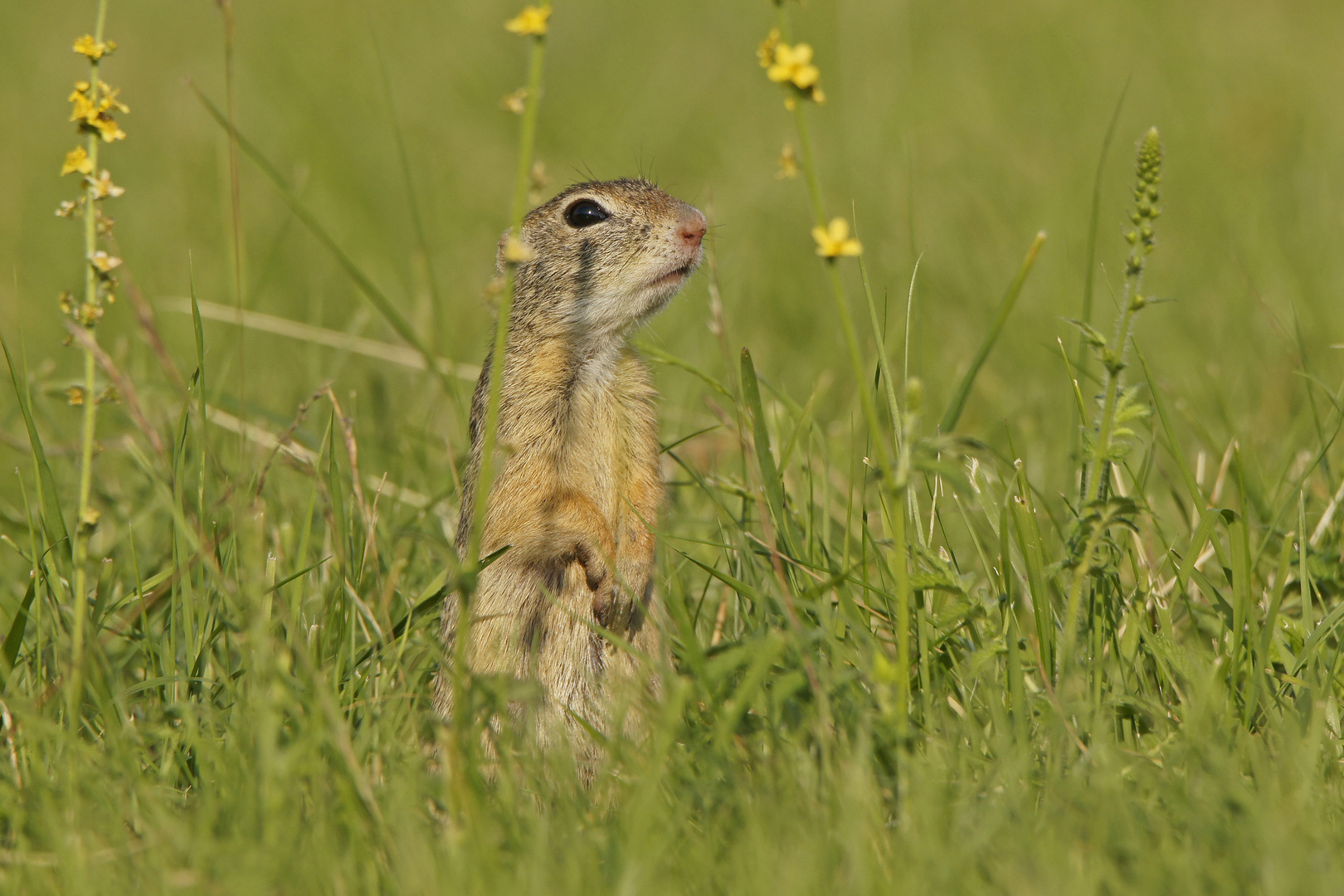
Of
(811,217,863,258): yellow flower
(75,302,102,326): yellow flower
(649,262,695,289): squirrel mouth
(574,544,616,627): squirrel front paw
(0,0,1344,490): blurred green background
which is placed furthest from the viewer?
(0,0,1344,490): blurred green background

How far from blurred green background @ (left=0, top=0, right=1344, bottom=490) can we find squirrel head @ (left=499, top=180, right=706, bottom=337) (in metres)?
0.58

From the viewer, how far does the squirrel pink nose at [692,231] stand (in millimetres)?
4266

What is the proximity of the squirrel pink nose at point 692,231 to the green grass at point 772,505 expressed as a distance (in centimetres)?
48

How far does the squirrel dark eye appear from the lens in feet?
14.9

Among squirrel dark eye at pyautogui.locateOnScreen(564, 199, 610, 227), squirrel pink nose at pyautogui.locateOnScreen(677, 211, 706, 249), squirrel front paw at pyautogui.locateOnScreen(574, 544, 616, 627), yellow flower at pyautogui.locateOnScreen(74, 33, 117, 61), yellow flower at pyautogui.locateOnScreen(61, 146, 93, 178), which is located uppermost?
yellow flower at pyautogui.locateOnScreen(74, 33, 117, 61)

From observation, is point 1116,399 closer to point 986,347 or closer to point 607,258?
point 986,347

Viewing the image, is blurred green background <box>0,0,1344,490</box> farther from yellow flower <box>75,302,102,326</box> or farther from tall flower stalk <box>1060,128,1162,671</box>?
yellow flower <box>75,302,102,326</box>

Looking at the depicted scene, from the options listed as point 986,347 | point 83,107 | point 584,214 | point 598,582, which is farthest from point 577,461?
point 83,107

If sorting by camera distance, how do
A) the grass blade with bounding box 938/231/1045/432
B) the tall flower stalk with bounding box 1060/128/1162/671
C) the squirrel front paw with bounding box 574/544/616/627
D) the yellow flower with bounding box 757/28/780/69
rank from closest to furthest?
the yellow flower with bounding box 757/28/780/69 → the tall flower stalk with bounding box 1060/128/1162/671 → the grass blade with bounding box 938/231/1045/432 → the squirrel front paw with bounding box 574/544/616/627

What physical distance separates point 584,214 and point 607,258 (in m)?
0.27

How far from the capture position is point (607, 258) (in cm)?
439

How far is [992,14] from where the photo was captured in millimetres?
12008

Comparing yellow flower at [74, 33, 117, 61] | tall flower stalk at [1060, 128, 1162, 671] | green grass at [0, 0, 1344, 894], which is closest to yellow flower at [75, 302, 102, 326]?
green grass at [0, 0, 1344, 894]

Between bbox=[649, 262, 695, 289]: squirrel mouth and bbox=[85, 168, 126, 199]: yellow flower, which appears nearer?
bbox=[85, 168, 126, 199]: yellow flower
